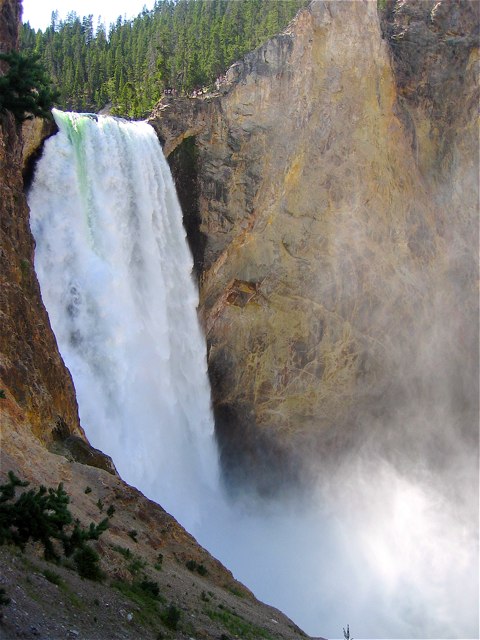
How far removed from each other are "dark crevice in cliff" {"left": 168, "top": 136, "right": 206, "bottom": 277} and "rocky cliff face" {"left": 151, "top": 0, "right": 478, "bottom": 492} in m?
0.10

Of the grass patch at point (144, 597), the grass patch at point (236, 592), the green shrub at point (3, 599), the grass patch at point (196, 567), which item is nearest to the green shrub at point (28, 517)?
the green shrub at point (3, 599)

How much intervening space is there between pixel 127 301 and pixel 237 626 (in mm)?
16442

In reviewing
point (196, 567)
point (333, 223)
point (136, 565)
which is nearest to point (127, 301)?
point (333, 223)

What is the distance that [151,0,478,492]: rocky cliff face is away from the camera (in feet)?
105

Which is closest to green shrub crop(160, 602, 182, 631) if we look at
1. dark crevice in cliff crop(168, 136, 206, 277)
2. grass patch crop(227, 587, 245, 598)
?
grass patch crop(227, 587, 245, 598)

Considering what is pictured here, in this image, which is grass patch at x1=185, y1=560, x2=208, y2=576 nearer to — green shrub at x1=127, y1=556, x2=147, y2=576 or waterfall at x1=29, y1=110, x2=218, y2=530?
green shrub at x1=127, y1=556, x2=147, y2=576

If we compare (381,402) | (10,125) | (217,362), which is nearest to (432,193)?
(381,402)

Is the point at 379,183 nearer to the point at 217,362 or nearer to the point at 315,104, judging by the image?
the point at 315,104

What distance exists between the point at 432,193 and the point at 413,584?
2054cm

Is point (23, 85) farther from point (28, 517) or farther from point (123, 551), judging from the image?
point (123, 551)

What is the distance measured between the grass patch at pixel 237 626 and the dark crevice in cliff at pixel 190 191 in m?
20.1

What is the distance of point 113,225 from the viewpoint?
2794 cm

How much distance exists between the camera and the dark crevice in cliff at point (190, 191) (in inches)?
1254

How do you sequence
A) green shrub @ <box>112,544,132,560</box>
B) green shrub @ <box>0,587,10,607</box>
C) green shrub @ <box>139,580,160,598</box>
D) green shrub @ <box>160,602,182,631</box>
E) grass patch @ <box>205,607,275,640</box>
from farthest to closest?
green shrub @ <box>112,544,132,560</box>
grass patch @ <box>205,607,275,640</box>
green shrub @ <box>139,580,160,598</box>
green shrub @ <box>160,602,182,631</box>
green shrub @ <box>0,587,10,607</box>
